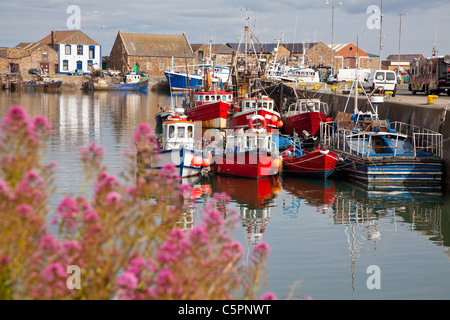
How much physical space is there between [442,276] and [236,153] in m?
12.3

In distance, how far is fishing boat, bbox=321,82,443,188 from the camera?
2245 cm

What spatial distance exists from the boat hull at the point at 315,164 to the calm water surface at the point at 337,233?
409mm

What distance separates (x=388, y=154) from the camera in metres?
23.6

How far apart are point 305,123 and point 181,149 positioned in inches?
525

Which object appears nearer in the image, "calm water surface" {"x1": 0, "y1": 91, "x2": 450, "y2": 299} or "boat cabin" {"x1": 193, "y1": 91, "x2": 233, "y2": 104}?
"calm water surface" {"x1": 0, "y1": 91, "x2": 450, "y2": 299}

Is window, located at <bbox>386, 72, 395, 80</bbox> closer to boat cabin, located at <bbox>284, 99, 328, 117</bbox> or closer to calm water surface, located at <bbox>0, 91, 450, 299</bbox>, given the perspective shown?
boat cabin, located at <bbox>284, 99, 328, 117</bbox>

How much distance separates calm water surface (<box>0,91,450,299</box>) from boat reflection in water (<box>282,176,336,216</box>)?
4 centimetres

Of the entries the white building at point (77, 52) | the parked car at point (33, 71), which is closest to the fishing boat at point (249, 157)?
the parked car at point (33, 71)

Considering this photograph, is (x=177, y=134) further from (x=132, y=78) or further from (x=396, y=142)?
(x=132, y=78)

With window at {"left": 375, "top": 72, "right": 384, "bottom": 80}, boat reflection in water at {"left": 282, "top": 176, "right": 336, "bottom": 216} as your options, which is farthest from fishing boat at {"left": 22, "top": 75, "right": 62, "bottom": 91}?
boat reflection in water at {"left": 282, "top": 176, "right": 336, "bottom": 216}

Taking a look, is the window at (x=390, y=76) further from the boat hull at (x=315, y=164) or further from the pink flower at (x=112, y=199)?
the pink flower at (x=112, y=199)

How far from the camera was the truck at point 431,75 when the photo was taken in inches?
1371

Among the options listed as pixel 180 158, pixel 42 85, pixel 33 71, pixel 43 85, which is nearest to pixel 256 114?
pixel 180 158
